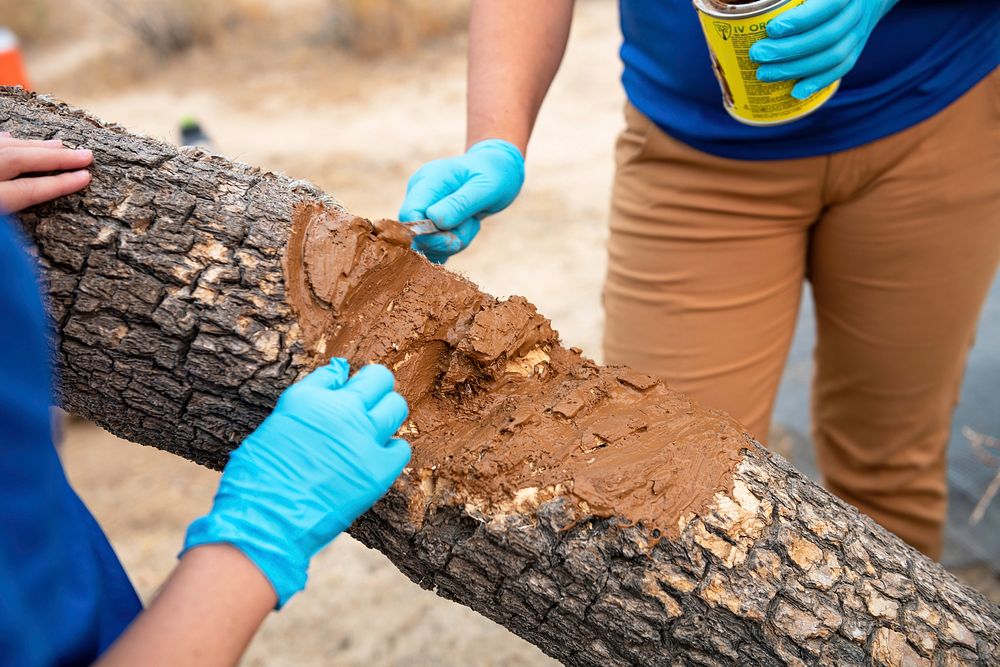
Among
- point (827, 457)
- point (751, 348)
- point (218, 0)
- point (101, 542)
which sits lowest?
point (827, 457)

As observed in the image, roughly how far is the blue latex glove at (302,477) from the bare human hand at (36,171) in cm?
50

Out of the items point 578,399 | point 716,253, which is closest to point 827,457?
point 716,253

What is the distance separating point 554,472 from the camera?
1.23 meters

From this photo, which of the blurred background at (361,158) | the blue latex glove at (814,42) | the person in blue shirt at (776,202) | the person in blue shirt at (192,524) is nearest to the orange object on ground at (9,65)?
the blurred background at (361,158)

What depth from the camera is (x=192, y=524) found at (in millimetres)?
1072

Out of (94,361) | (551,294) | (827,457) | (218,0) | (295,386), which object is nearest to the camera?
(295,386)

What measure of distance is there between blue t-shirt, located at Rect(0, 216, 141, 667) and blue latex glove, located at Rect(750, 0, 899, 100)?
1.13 m

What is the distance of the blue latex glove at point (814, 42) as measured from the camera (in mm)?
1382

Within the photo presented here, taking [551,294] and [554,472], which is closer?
[554,472]

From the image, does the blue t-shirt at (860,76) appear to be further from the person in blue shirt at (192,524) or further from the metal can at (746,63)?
the person in blue shirt at (192,524)

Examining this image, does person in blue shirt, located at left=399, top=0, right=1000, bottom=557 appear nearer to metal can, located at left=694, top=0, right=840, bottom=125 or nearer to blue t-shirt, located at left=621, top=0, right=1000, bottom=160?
blue t-shirt, located at left=621, top=0, right=1000, bottom=160

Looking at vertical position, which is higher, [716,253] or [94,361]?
[94,361]

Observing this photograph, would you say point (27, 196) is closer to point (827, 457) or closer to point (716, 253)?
point (716, 253)

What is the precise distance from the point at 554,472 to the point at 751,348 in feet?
2.66
